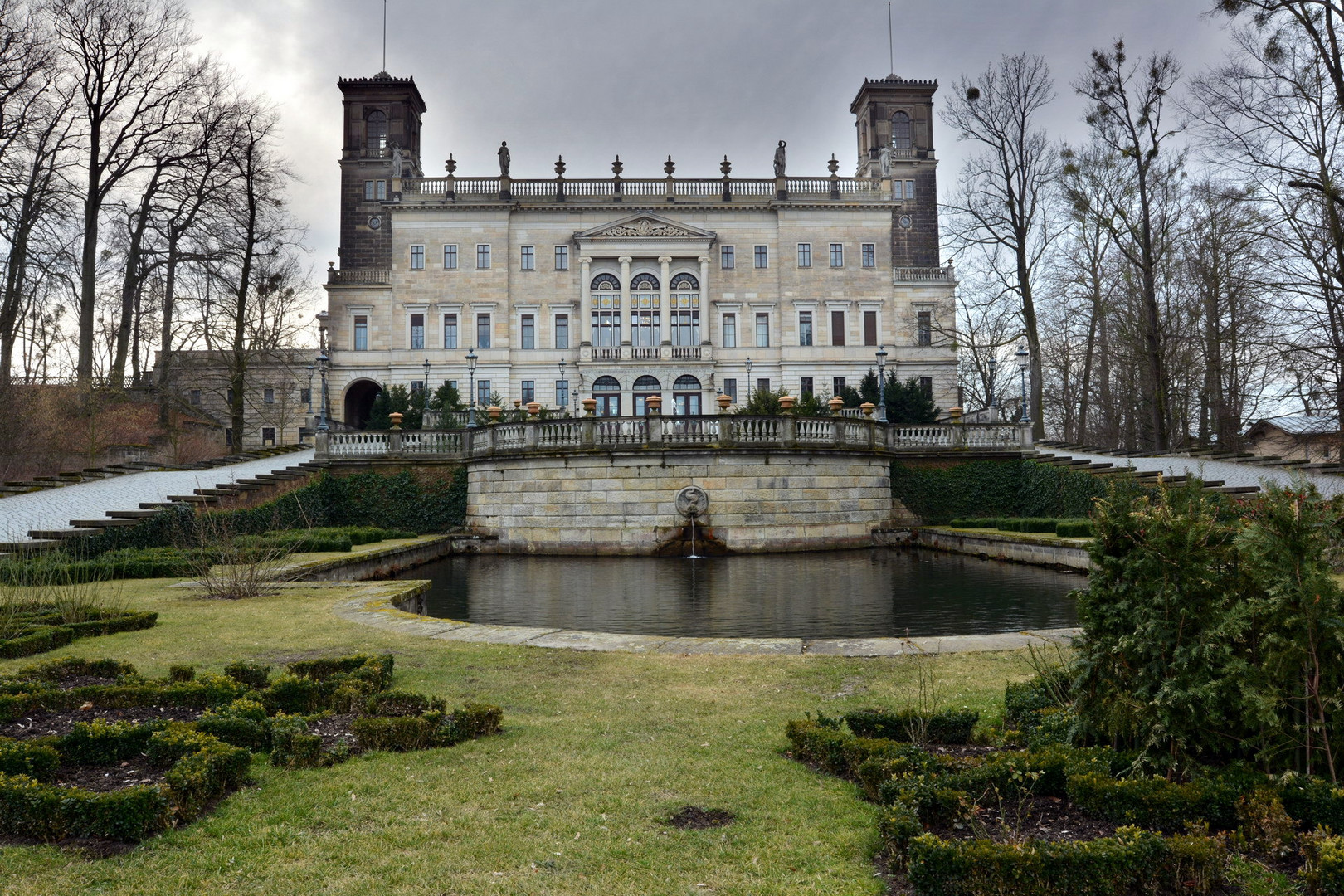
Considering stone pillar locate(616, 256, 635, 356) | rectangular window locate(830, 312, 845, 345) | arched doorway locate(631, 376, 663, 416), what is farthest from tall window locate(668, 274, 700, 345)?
rectangular window locate(830, 312, 845, 345)

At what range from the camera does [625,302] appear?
172ft

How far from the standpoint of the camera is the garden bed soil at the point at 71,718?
5.89 m

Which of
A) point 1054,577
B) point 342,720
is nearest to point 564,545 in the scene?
point 1054,577

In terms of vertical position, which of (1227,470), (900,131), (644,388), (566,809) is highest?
(900,131)

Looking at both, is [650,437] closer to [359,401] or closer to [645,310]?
[645,310]

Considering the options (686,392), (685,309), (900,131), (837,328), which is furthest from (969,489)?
(900,131)

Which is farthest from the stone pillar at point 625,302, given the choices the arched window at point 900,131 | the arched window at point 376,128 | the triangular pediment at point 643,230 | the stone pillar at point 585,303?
the arched window at point 900,131

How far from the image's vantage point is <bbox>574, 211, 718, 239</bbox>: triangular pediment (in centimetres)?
5200

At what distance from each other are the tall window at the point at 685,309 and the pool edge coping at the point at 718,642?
4302 centimetres

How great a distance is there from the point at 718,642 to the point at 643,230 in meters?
45.6

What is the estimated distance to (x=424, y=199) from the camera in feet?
172

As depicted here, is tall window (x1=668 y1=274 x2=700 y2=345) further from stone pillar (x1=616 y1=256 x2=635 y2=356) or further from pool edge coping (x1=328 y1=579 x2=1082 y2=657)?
pool edge coping (x1=328 y1=579 x2=1082 y2=657)

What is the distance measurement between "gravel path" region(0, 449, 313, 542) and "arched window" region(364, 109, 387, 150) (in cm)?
4275

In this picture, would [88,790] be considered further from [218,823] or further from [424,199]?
[424,199]
